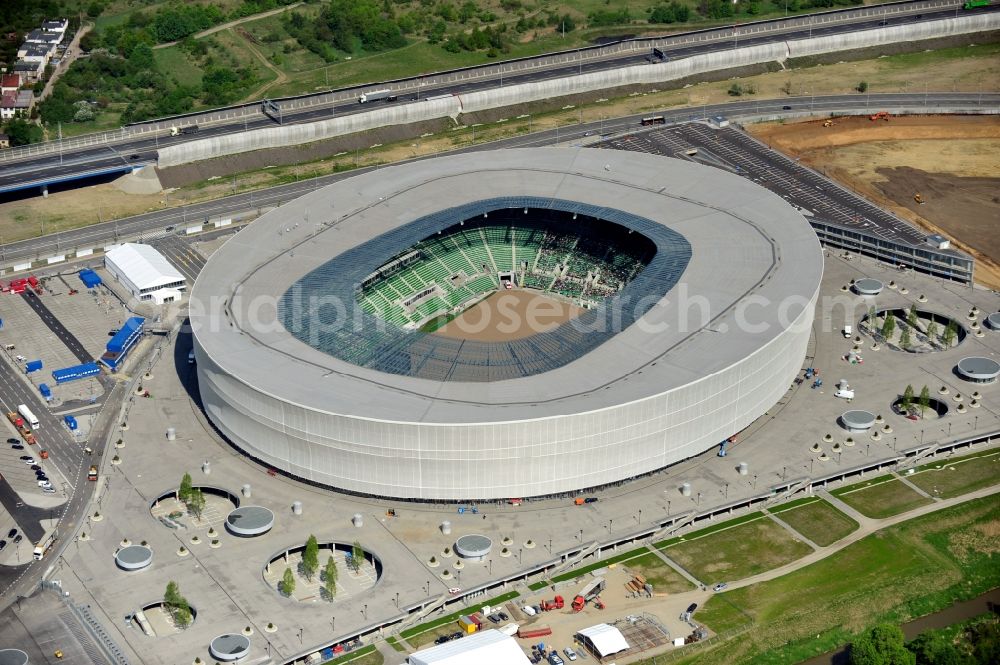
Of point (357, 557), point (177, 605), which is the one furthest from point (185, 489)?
point (357, 557)

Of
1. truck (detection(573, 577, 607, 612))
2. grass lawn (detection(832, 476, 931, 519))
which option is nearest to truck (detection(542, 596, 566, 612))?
truck (detection(573, 577, 607, 612))

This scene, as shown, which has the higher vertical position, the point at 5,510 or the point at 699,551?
the point at 699,551

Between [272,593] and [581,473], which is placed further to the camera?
[581,473]

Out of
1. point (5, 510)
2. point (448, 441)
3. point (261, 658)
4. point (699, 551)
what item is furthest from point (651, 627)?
point (5, 510)

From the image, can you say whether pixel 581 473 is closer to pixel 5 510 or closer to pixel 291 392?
pixel 291 392

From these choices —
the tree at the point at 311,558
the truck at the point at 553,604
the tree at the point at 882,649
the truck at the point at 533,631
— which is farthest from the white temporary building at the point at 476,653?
the tree at the point at 882,649
